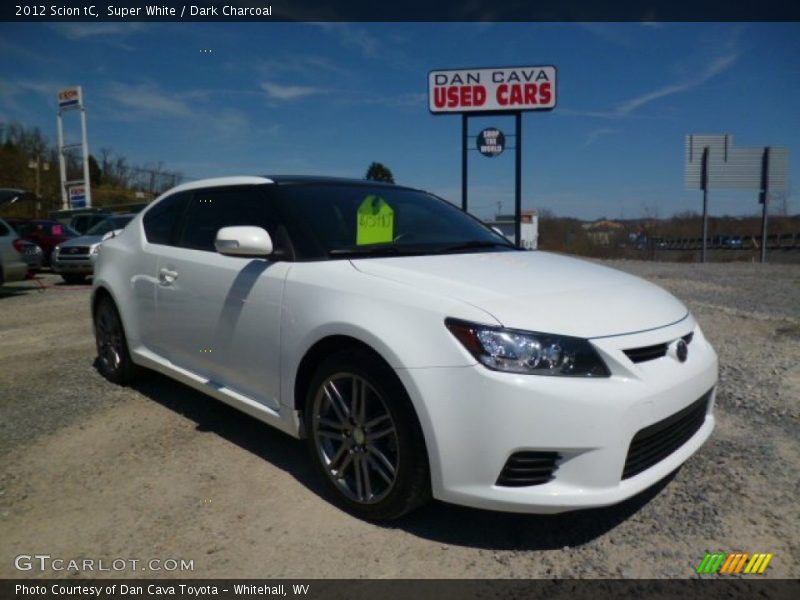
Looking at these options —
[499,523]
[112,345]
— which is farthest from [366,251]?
[112,345]

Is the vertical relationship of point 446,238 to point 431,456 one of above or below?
above

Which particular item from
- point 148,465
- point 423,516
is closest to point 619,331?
point 423,516

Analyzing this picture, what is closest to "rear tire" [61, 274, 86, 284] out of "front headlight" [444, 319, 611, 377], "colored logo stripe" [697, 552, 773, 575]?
"front headlight" [444, 319, 611, 377]

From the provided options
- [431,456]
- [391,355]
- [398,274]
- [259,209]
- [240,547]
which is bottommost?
[240,547]

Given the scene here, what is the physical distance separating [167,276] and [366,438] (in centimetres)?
194

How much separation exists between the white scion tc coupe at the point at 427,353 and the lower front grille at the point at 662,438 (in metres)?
0.01

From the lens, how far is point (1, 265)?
968 cm

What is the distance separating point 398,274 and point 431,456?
80 centimetres

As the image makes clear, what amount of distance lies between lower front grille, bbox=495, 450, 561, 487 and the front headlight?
0.31 metres

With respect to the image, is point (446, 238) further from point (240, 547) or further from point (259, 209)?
point (240, 547)

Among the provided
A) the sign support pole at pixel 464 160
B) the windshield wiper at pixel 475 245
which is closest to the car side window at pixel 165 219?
the windshield wiper at pixel 475 245

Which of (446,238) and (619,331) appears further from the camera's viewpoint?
(446,238)

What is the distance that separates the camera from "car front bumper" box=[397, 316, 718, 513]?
201 cm

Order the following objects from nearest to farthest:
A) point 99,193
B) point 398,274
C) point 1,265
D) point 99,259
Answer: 1. point 398,274
2. point 99,259
3. point 1,265
4. point 99,193
